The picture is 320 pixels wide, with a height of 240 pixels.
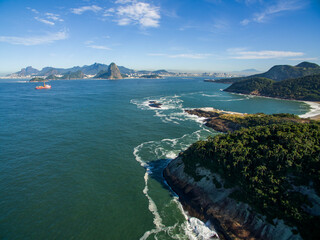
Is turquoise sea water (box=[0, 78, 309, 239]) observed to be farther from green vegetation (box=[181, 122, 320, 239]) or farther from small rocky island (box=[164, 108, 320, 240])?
green vegetation (box=[181, 122, 320, 239])

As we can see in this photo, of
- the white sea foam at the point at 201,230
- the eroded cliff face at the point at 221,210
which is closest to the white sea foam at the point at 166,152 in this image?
the white sea foam at the point at 201,230

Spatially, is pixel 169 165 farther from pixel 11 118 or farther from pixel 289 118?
pixel 11 118

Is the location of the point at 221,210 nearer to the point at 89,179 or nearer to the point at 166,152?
the point at 166,152

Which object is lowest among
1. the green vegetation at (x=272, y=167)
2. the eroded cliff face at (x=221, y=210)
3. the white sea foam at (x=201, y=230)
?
the white sea foam at (x=201, y=230)

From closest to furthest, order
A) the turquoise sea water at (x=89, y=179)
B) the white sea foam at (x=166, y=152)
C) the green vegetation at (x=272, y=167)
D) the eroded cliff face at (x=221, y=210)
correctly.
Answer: the eroded cliff face at (x=221, y=210) < the green vegetation at (x=272, y=167) < the white sea foam at (x=166, y=152) < the turquoise sea water at (x=89, y=179)

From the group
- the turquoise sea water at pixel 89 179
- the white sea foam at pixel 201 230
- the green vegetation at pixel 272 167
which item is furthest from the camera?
the turquoise sea water at pixel 89 179

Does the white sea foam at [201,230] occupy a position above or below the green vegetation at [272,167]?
below

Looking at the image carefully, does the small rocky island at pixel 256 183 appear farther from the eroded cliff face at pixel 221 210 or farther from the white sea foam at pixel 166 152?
the white sea foam at pixel 166 152

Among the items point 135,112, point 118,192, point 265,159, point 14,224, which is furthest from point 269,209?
point 135,112
